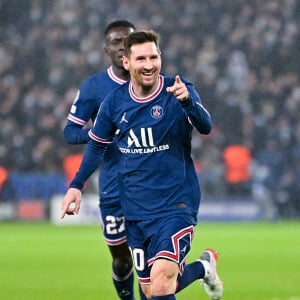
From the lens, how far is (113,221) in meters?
8.53

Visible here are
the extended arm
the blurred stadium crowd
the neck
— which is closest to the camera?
the extended arm

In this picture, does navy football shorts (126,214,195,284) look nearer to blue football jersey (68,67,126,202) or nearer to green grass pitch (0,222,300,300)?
blue football jersey (68,67,126,202)

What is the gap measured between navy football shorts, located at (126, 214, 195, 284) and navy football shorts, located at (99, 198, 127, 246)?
122cm

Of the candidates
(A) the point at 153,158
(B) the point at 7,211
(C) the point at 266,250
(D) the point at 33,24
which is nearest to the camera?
(A) the point at 153,158

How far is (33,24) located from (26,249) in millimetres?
11826

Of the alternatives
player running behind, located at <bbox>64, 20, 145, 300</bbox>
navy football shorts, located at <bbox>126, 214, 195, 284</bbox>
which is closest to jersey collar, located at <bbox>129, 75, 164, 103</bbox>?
navy football shorts, located at <bbox>126, 214, 195, 284</bbox>

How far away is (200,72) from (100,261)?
11.2 m

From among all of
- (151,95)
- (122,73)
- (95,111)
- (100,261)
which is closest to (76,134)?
(95,111)

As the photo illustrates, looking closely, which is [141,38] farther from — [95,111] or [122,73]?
[95,111]

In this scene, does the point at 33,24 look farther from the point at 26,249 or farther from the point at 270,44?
the point at 26,249

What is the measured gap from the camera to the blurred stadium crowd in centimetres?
2211

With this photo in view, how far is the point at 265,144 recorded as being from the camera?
22609 millimetres

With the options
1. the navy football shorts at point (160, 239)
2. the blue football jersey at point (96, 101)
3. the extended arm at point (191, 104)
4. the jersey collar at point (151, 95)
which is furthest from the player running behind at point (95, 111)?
the extended arm at point (191, 104)

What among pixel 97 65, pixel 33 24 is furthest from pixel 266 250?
pixel 33 24
